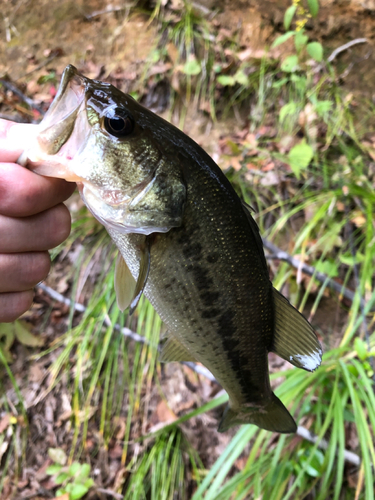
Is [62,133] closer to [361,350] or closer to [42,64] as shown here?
[361,350]

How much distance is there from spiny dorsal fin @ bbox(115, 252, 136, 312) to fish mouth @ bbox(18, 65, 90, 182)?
0.30m

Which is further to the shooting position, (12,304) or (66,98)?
(12,304)

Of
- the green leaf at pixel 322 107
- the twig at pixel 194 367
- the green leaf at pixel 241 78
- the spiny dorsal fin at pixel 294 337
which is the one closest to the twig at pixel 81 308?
the twig at pixel 194 367

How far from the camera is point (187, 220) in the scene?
80 cm

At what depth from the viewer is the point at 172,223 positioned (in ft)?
2.58

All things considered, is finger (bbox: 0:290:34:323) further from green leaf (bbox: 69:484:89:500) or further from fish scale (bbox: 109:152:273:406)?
green leaf (bbox: 69:484:89:500)

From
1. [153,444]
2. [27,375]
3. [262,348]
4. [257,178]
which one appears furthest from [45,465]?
[257,178]

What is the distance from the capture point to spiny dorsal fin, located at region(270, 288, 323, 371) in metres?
0.90

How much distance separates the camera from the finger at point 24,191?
2.31 ft

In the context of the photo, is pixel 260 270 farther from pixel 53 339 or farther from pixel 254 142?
pixel 53 339

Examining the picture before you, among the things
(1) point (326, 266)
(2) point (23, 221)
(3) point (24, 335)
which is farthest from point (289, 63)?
(3) point (24, 335)

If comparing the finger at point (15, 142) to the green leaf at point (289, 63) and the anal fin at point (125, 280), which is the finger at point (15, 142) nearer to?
the anal fin at point (125, 280)

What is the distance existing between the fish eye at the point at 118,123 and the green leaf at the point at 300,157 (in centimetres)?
153

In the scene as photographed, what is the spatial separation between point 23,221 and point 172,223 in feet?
1.20
